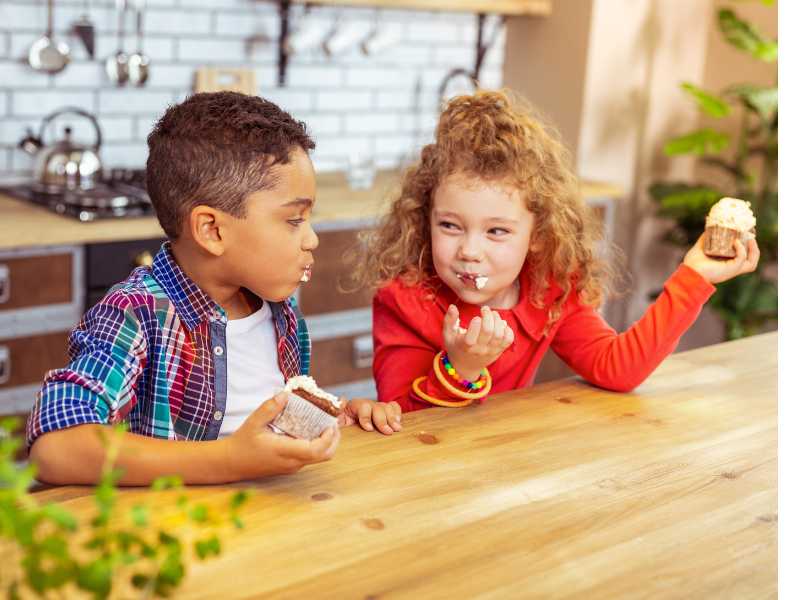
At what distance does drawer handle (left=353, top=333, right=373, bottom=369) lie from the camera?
370cm

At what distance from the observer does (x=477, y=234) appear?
6.10 feet

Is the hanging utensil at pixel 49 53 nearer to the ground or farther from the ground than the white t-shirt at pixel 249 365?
farther from the ground

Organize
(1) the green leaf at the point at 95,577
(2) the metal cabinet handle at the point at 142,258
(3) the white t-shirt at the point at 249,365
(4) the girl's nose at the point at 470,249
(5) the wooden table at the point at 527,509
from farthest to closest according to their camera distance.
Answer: (2) the metal cabinet handle at the point at 142,258 < (4) the girl's nose at the point at 470,249 < (3) the white t-shirt at the point at 249,365 < (5) the wooden table at the point at 527,509 < (1) the green leaf at the point at 95,577

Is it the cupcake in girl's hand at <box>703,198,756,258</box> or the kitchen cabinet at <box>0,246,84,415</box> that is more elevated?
the cupcake in girl's hand at <box>703,198,756,258</box>

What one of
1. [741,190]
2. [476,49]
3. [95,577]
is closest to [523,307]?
[95,577]

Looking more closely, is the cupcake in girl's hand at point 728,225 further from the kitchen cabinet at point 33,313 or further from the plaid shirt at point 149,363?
the kitchen cabinet at point 33,313

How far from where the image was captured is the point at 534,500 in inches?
51.7

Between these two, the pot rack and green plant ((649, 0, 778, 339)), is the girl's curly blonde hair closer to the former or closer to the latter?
the pot rack

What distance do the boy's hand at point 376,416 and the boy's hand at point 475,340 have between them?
0.55ft

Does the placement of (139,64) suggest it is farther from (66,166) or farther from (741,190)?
(741,190)

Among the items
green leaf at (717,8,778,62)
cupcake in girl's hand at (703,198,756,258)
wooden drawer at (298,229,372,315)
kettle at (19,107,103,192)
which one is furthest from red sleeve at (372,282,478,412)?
green leaf at (717,8,778,62)

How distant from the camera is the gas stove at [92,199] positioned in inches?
122

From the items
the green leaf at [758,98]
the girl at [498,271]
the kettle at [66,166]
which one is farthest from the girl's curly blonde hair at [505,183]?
the green leaf at [758,98]

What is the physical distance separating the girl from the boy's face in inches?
12.4
